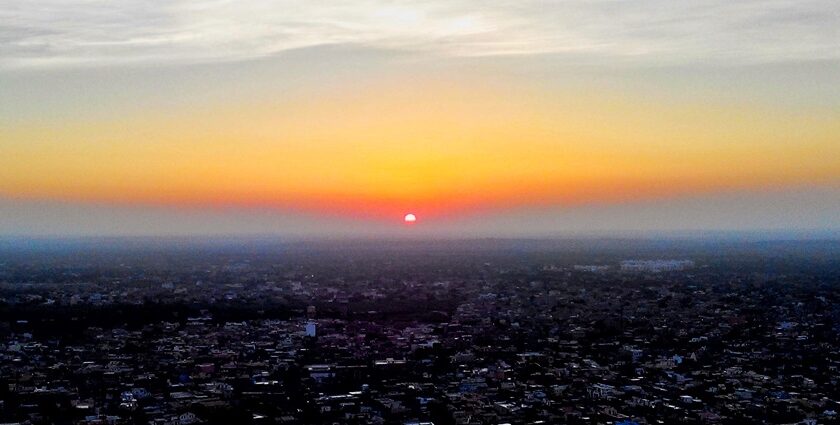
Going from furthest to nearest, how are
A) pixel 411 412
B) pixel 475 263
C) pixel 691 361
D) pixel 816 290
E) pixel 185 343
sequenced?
pixel 475 263 < pixel 816 290 < pixel 185 343 < pixel 691 361 < pixel 411 412

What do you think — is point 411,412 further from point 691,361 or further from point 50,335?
point 50,335

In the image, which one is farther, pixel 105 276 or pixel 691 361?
pixel 105 276

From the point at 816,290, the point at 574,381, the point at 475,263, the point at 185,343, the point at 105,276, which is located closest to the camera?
the point at 574,381

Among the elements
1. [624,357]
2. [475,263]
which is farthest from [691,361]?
[475,263]

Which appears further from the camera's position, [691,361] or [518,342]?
[518,342]

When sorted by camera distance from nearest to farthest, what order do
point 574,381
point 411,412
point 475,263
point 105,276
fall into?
1. point 411,412
2. point 574,381
3. point 105,276
4. point 475,263

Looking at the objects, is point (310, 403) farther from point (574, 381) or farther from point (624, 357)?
point (624, 357)

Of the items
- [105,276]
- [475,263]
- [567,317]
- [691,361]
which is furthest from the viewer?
[475,263]

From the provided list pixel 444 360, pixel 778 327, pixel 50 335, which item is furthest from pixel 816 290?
pixel 50 335
